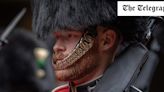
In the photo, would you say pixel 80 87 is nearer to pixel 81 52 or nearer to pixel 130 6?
pixel 81 52

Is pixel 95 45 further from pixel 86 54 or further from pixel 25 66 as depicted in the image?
pixel 25 66

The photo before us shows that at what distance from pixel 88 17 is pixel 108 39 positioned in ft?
0.40

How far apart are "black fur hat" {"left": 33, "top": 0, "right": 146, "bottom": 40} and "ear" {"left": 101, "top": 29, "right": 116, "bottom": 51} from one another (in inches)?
1.1

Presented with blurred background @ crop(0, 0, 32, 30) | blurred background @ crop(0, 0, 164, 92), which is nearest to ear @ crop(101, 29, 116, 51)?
blurred background @ crop(0, 0, 164, 92)

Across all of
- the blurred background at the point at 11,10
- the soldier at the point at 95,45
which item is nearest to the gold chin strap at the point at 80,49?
the soldier at the point at 95,45

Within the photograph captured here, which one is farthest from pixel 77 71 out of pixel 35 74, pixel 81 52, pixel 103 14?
pixel 35 74

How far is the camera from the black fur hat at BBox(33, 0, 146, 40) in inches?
99.9

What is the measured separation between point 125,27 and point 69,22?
0.23 metres

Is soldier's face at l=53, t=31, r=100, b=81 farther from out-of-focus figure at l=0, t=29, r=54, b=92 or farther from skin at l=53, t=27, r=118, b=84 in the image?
out-of-focus figure at l=0, t=29, r=54, b=92

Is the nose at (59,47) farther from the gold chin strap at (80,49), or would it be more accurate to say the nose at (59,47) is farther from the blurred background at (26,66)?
the blurred background at (26,66)

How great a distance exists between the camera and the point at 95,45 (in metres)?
2.55

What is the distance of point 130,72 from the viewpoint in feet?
8.46

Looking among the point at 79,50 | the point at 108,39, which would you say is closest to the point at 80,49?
the point at 79,50

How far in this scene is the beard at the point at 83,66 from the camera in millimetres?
2553
